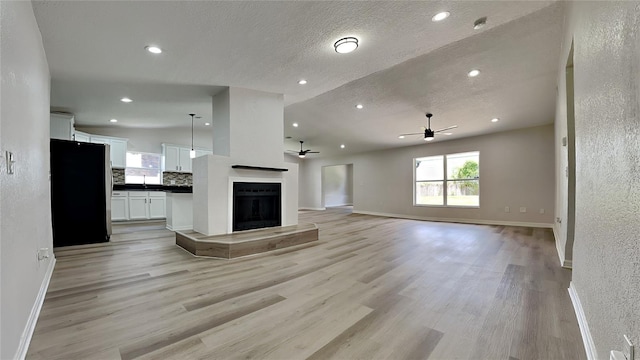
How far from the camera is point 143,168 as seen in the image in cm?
725

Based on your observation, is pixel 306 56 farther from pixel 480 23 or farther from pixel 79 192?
pixel 79 192

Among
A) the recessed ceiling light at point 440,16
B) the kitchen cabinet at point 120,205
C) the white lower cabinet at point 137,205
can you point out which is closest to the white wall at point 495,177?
the recessed ceiling light at point 440,16

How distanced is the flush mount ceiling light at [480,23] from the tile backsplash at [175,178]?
801 centimetres

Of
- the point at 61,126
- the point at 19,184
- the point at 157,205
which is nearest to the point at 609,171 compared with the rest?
the point at 19,184

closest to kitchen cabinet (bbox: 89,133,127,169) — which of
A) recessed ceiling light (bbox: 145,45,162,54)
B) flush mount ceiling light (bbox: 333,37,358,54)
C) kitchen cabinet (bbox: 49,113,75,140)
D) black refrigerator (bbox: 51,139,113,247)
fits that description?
kitchen cabinet (bbox: 49,113,75,140)

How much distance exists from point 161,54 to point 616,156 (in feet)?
12.7

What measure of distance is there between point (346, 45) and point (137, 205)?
6.96 m

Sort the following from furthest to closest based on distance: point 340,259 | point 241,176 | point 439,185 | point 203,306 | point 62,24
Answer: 1. point 439,185
2. point 241,176
3. point 340,259
4. point 62,24
5. point 203,306

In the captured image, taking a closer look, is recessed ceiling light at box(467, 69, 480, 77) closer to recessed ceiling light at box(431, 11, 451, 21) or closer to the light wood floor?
recessed ceiling light at box(431, 11, 451, 21)

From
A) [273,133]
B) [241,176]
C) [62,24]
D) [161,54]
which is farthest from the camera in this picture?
[273,133]

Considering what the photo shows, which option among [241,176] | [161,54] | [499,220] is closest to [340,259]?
[241,176]

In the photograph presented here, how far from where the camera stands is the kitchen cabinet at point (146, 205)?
669 centimetres

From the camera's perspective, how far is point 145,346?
1.46 metres

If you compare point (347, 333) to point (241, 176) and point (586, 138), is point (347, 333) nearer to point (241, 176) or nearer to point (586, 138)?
point (586, 138)
